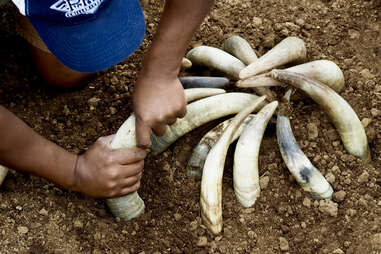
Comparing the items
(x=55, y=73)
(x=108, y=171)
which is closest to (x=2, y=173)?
(x=108, y=171)

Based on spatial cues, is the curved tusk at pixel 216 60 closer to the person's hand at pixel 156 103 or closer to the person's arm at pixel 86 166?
the person's hand at pixel 156 103

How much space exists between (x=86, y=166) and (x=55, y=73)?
1.86ft

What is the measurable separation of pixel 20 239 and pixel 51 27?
2.12 feet

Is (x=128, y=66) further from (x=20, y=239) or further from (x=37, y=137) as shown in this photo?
(x=20, y=239)

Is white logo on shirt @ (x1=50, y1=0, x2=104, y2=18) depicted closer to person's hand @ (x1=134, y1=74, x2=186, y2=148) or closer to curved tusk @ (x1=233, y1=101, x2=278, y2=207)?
person's hand @ (x1=134, y1=74, x2=186, y2=148)

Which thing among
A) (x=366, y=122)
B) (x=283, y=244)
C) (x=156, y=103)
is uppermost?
(x=156, y=103)

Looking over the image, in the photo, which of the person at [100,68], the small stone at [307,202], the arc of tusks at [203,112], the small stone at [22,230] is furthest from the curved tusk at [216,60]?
the small stone at [22,230]

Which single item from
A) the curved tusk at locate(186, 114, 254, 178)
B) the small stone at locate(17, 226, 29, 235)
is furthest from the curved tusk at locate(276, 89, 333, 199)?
the small stone at locate(17, 226, 29, 235)

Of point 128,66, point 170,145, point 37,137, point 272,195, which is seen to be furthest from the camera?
point 128,66

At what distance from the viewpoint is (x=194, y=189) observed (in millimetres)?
1601

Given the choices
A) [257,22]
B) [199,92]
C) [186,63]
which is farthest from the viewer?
[257,22]

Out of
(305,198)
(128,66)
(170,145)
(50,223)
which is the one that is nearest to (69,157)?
(50,223)

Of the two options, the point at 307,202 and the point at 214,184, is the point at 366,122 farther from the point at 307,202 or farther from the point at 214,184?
the point at 214,184

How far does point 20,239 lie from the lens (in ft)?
4.87
